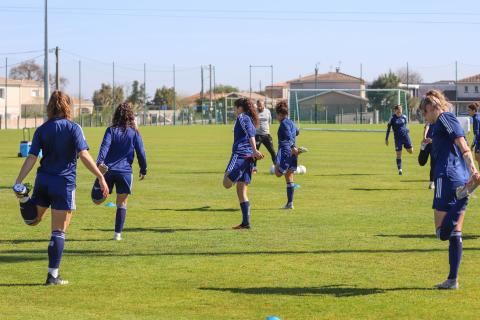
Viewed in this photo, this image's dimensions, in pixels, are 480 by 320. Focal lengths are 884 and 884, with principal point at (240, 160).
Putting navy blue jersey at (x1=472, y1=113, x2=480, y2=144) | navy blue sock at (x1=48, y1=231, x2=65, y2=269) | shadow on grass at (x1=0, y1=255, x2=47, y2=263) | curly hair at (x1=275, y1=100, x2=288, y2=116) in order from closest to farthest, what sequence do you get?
1. navy blue sock at (x1=48, y1=231, x2=65, y2=269)
2. shadow on grass at (x1=0, y1=255, x2=47, y2=263)
3. curly hair at (x1=275, y1=100, x2=288, y2=116)
4. navy blue jersey at (x1=472, y1=113, x2=480, y2=144)

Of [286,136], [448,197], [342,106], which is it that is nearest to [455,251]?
[448,197]

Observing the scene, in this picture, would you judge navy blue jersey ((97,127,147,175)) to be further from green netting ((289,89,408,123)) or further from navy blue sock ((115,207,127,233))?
green netting ((289,89,408,123))

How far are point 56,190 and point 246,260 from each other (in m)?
2.84

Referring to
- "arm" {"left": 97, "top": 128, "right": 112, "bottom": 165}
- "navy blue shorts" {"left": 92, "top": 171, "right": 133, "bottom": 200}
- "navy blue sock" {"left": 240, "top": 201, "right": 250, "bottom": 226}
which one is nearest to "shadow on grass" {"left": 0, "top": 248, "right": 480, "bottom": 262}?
"navy blue shorts" {"left": 92, "top": 171, "right": 133, "bottom": 200}

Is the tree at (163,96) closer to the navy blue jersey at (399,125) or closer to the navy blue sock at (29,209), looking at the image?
the navy blue jersey at (399,125)

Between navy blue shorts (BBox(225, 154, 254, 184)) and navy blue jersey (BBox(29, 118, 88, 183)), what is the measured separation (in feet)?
15.5

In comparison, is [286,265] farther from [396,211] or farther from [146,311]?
[396,211]

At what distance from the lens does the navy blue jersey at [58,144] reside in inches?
364

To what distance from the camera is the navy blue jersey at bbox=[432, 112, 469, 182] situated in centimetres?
896

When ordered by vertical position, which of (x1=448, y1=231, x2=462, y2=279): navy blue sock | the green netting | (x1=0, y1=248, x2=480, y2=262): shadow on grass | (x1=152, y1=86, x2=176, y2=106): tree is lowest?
(x1=0, y1=248, x2=480, y2=262): shadow on grass

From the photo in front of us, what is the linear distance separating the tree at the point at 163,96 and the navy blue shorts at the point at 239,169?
12837 cm

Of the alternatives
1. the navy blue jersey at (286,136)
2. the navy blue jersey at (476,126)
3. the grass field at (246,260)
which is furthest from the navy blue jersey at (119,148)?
the navy blue jersey at (476,126)

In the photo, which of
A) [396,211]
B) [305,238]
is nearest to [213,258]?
[305,238]

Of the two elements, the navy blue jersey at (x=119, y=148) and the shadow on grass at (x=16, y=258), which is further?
the navy blue jersey at (x=119, y=148)
